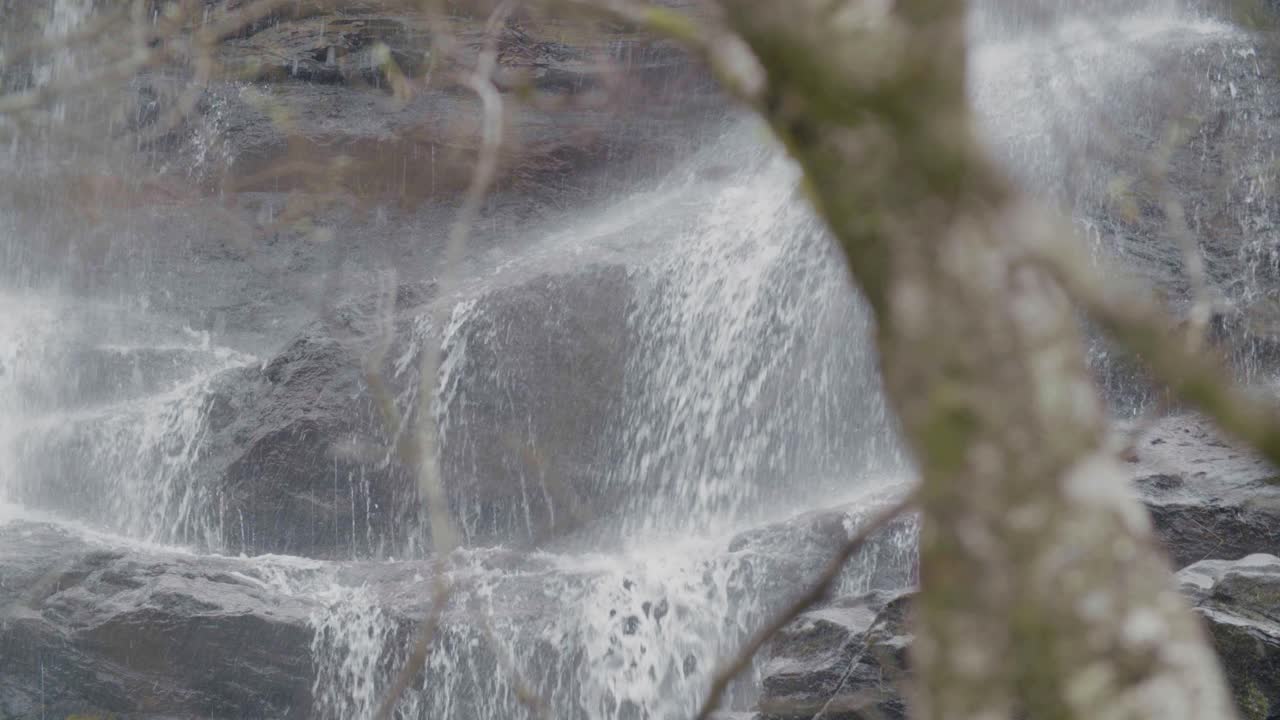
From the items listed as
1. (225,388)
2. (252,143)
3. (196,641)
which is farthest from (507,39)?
(196,641)

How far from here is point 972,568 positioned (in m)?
1.48

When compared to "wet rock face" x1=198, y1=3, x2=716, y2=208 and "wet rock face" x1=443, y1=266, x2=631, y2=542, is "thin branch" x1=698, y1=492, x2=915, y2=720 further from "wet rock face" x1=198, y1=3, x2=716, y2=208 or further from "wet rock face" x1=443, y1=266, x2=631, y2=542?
"wet rock face" x1=198, y1=3, x2=716, y2=208

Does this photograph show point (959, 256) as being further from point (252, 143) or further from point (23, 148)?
point (23, 148)

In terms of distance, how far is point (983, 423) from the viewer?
1.47 meters

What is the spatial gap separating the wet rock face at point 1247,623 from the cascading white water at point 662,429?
2493 millimetres

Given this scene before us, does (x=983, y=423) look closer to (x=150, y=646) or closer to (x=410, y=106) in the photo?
(x=150, y=646)

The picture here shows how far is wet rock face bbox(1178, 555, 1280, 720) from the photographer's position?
5.77 metres

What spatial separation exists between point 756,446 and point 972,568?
945 centimetres

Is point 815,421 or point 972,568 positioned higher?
point 815,421

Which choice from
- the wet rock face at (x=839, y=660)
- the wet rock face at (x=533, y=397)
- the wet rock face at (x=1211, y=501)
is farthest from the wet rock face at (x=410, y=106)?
the wet rock face at (x=839, y=660)

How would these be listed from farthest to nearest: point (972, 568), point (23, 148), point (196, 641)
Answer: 1. point (23, 148)
2. point (196, 641)
3. point (972, 568)

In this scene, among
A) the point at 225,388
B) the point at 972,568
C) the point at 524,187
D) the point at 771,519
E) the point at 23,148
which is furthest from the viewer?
the point at 23,148

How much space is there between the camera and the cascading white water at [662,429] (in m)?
8.74

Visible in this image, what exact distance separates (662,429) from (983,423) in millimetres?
9886
